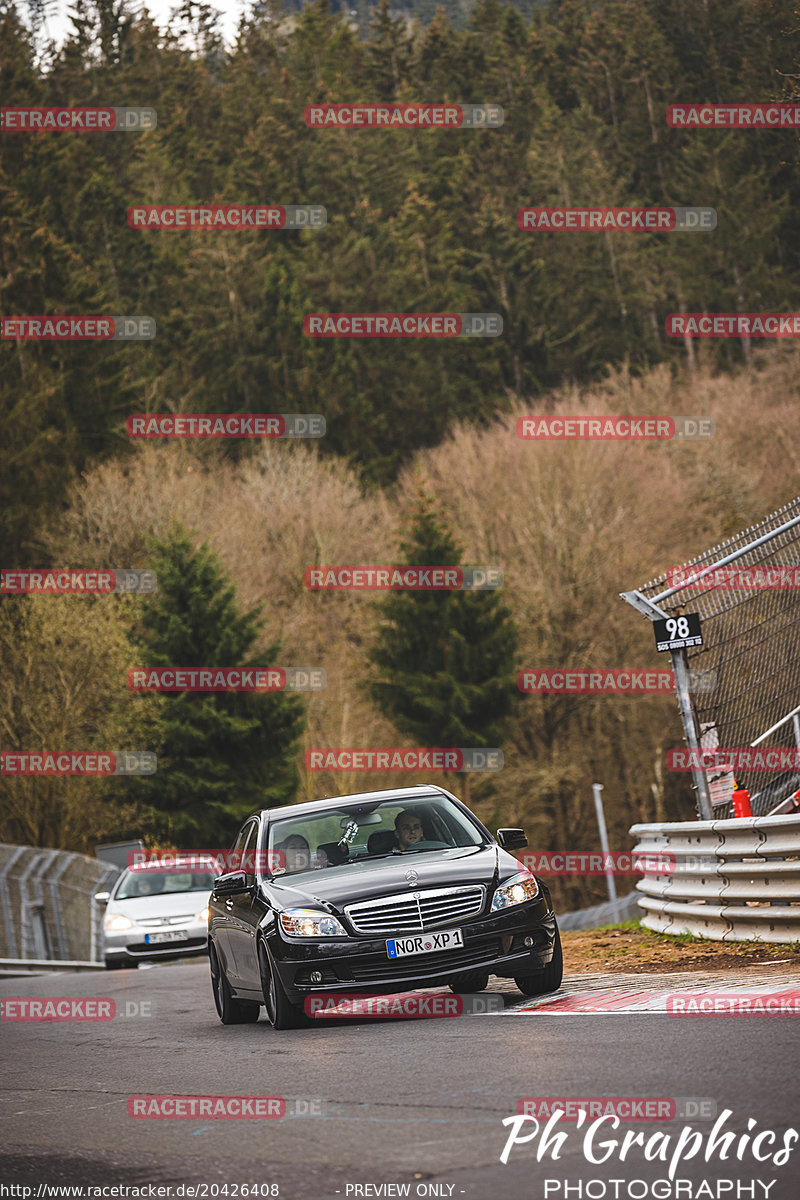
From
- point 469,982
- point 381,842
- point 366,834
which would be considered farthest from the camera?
point 366,834

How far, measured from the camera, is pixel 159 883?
81.7 feet

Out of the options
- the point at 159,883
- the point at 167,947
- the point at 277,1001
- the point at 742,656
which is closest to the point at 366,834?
the point at 277,1001

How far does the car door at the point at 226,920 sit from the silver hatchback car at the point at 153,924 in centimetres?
1043

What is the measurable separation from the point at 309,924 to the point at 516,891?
52.4 inches

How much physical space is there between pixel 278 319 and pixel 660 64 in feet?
72.7

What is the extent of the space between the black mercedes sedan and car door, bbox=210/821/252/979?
0.07 m

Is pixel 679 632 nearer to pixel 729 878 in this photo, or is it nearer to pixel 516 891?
pixel 729 878

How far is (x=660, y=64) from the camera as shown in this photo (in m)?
77.4

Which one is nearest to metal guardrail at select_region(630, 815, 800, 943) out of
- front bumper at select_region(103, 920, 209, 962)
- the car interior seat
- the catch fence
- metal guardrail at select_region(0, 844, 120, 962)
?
the catch fence

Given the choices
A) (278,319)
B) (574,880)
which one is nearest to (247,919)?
(574,880)

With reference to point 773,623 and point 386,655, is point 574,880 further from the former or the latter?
point 773,623

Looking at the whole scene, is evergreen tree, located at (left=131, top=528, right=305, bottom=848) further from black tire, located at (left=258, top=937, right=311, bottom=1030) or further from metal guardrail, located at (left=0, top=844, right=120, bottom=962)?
black tire, located at (left=258, top=937, right=311, bottom=1030)

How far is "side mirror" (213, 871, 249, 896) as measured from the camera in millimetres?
11656

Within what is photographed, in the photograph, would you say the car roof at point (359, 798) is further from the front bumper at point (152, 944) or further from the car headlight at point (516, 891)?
the front bumper at point (152, 944)
